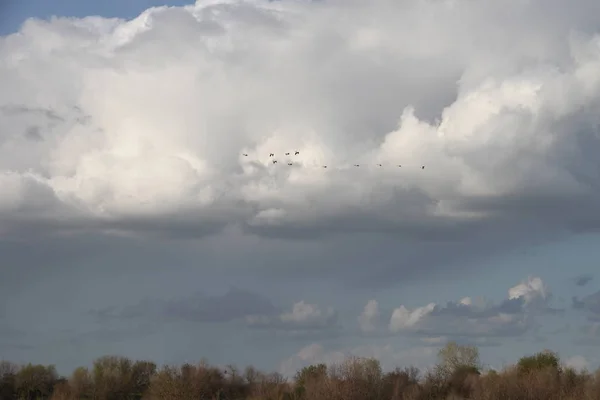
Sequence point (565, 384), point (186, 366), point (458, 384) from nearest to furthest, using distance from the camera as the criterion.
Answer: point (565, 384) → point (186, 366) → point (458, 384)

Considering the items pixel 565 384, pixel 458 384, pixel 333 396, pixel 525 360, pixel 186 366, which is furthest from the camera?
pixel 525 360

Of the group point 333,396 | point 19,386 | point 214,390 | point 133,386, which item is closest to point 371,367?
point 333,396

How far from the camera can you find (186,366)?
462 ft

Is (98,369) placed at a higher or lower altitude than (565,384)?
higher

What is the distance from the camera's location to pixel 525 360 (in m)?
168

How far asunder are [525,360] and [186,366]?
6678cm

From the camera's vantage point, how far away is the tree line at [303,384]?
124938 mm

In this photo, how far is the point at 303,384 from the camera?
149500 mm

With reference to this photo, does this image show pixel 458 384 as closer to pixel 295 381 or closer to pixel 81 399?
pixel 295 381

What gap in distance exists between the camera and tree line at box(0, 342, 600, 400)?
125 m

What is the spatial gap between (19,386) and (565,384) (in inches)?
3760

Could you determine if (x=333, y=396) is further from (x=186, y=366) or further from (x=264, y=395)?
(x=186, y=366)

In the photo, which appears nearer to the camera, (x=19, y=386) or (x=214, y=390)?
(x=214, y=390)

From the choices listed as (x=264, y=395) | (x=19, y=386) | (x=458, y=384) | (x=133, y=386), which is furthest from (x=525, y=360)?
(x=19, y=386)
